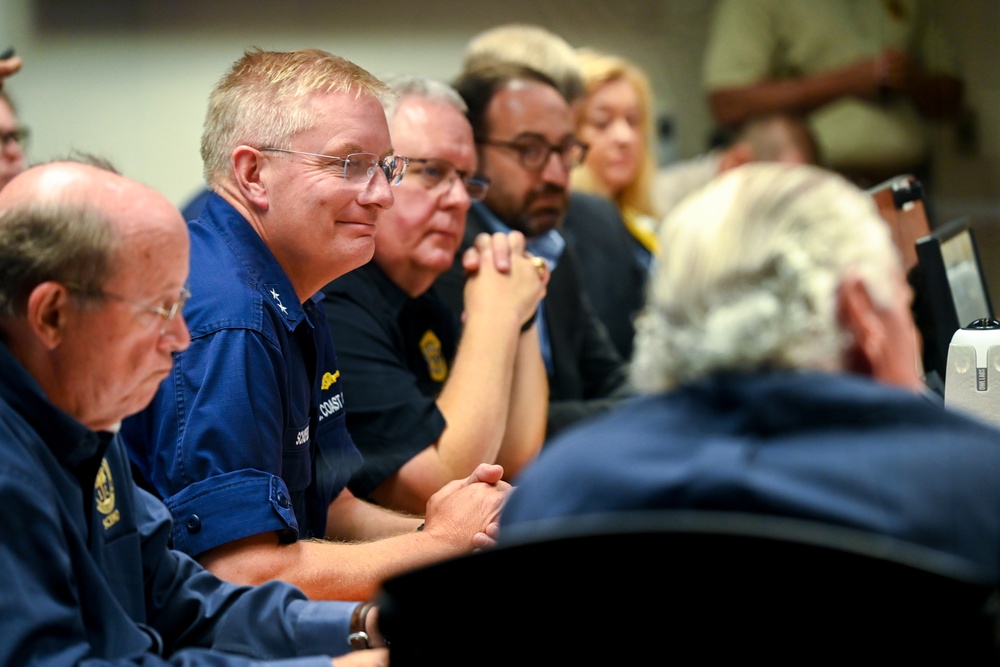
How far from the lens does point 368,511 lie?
76.2 inches

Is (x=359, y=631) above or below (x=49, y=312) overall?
below

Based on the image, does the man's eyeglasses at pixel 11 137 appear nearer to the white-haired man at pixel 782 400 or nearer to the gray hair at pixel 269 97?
the gray hair at pixel 269 97

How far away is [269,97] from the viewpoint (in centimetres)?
180

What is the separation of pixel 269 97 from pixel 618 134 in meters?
2.34

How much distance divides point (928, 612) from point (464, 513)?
962 mm

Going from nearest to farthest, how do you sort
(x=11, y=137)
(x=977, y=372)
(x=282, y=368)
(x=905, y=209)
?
1. (x=282, y=368)
2. (x=977, y=372)
3. (x=905, y=209)
4. (x=11, y=137)

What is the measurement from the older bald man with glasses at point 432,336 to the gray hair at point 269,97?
39 centimetres

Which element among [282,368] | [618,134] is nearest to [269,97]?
[282,368]

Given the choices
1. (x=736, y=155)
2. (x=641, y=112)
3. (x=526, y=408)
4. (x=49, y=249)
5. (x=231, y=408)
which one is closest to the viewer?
(x=49, y=249)

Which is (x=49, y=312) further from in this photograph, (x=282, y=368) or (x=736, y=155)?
(x=736, y=155)

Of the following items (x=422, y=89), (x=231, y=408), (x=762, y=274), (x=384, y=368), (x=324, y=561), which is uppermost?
(x=422, y=89)

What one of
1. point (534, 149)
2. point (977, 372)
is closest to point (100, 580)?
point (977, 372)

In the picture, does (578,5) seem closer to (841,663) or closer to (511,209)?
(511,209)

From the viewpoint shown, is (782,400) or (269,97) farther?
(269,97)
